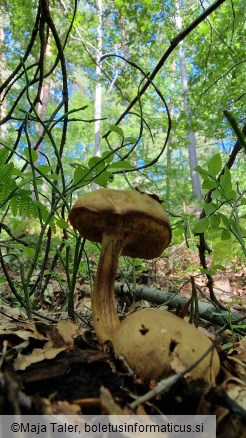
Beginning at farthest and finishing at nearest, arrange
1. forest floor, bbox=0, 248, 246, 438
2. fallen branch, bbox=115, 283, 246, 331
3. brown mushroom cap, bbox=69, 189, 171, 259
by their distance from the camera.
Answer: fallen branch, bbox=115, 283, 246, 331 < brown mushroom cap, bbox=69, 189, 171, 259 < forest floor, bbox=0, 248, 246, 438

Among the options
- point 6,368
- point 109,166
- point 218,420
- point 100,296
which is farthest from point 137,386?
point 109,166

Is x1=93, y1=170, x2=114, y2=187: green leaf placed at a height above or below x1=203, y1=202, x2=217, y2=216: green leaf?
above

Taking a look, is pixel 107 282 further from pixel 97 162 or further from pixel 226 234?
pixel 226 234

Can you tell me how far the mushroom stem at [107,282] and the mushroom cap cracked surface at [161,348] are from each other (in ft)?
1.02

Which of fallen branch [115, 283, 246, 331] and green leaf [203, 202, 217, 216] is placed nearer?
green leaf [203, 202, 217, 216]

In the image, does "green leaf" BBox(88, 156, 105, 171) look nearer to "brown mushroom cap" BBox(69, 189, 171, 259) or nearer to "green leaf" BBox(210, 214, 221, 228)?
"brown mushroom cap" BBox(69, 189, 171, 259)

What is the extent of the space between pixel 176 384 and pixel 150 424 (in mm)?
149

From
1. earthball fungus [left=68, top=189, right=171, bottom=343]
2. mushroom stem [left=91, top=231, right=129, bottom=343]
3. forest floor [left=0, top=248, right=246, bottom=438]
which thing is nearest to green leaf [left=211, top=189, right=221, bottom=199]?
earthball fungus [left=68, top=189, right=171, bottom=343]

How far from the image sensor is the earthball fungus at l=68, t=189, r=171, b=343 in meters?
1.36

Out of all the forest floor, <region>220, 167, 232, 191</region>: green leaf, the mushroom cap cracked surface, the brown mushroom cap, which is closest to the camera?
the forest floor

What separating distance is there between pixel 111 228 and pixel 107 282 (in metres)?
0.28

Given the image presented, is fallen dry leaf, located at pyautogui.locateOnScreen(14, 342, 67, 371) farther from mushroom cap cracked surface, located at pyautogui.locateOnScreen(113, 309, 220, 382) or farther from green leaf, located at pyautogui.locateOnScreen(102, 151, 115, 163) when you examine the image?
green leaf, located at pyautogui.locateOnScreen(102, 151, 115, 163)

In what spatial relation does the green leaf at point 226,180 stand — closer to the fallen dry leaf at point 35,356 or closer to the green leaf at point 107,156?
the green leaf at point 107,156

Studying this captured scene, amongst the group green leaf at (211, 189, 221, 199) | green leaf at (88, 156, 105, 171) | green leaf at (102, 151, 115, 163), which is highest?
green leaf at (102, 151, 115, 163)
